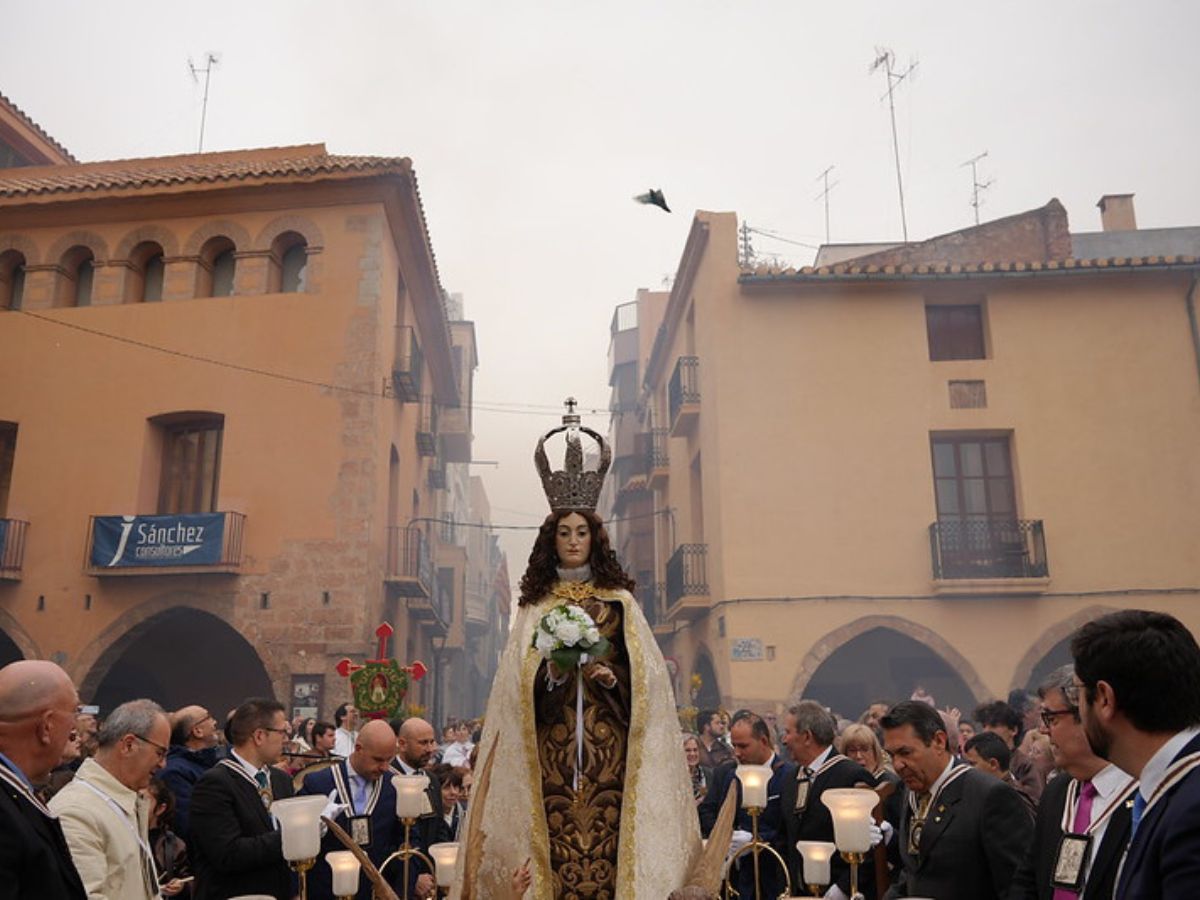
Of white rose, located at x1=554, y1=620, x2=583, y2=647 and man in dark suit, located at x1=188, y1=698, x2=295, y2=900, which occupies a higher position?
white rose, located at x1=554, y1=620, x2=583, y2=647

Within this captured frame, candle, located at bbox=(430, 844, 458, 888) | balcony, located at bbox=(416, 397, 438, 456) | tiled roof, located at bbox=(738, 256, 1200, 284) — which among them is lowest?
candle, located at bbox=(430, 844, 458, 888)

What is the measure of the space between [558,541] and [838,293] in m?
14.3

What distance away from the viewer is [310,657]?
15133 mm

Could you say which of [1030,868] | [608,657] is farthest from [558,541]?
[1030,868]

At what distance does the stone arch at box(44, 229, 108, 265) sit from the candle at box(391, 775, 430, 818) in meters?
15.4

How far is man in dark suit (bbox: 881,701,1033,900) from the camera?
3.71m

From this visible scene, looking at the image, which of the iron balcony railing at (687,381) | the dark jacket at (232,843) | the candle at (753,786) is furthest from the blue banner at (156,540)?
the candle at (753,786)

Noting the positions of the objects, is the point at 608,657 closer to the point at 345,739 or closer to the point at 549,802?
the point at 549,802

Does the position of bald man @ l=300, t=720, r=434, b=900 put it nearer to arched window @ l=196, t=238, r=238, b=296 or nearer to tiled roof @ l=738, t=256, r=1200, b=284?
arched window @ l=196, t=238, r=238, b=296

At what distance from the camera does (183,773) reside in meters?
5.36

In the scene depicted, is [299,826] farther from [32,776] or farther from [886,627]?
[886,627]

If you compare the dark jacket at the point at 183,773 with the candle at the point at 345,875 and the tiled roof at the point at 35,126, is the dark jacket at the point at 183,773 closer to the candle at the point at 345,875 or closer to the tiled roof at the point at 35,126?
the candle at the point at 345,875

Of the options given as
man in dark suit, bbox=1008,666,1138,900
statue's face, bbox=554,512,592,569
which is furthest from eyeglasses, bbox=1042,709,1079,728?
statue's face, bbox=554,512,592,569

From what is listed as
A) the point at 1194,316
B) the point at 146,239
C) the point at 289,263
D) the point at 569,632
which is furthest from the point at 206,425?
the point at 1194,316
